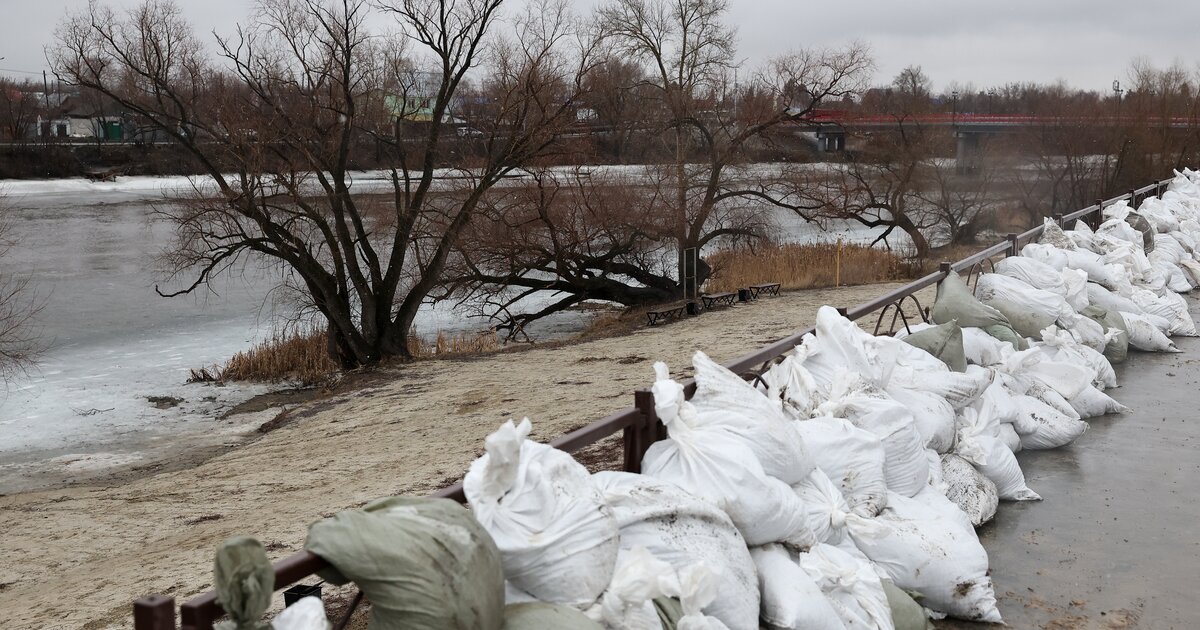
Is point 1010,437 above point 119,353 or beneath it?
above

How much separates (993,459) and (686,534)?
218cm

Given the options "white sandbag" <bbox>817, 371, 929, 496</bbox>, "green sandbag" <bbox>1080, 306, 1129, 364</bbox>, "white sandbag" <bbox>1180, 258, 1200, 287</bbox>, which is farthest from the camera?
"white sandbag" <bbox>1180, 258, 1200, 287</bbox>

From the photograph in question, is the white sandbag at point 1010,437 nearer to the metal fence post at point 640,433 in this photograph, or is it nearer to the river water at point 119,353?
the metal fence post at point 640,433

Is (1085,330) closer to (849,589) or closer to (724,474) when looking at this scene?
(849,589)

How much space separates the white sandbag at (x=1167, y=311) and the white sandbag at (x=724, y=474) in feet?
19.2

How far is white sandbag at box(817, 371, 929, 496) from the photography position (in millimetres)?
3643

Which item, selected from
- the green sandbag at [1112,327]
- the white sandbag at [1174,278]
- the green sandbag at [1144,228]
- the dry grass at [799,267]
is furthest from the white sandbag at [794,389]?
the dry grass at [799,267]

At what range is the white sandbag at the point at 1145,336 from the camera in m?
7.10

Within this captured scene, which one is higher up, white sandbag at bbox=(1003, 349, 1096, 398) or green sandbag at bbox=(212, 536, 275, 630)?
green sandbag at bbox=(212, 536, 275, 630)

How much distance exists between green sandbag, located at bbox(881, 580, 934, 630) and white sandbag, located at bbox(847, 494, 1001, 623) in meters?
0.14

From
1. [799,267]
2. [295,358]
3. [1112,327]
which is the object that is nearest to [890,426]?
[1112,327]

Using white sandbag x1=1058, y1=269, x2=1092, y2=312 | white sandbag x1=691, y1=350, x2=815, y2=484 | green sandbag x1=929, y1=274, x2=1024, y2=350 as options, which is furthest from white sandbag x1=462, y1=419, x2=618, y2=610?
white sandbag x1=1058, y1=269, x2=1092, y2=312

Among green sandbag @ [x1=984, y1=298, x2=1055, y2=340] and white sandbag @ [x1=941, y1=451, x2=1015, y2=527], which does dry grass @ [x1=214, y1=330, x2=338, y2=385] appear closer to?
green sandbag @ [x1=984, y1=298, x2=1055, y2=340]

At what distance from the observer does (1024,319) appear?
587 cm
